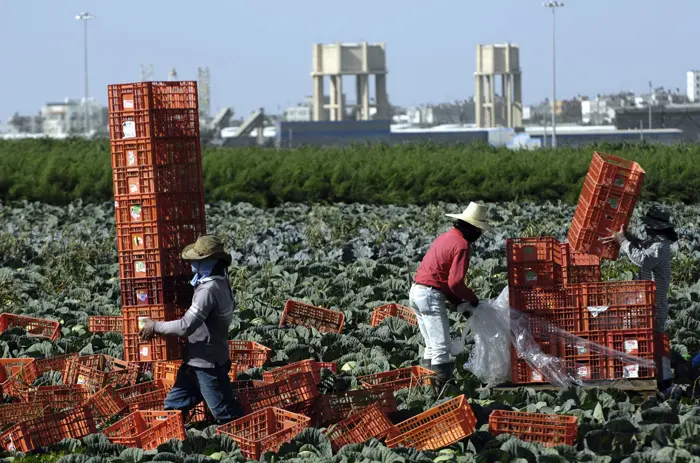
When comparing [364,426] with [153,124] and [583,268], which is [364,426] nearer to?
[583,268]

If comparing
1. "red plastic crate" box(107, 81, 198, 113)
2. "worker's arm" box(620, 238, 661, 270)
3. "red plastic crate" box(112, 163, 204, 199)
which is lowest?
"worker's arm" box(620, 238, 661, 270)

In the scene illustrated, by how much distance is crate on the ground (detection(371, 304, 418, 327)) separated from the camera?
10383mm

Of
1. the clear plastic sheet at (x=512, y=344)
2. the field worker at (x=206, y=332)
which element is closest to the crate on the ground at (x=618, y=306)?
the clear plastic sheet at (x=512, y=344)

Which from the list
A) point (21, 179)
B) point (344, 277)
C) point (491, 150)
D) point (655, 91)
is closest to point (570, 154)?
point (491, 150)

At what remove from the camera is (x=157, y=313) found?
799cm

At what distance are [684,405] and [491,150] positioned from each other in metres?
23.2

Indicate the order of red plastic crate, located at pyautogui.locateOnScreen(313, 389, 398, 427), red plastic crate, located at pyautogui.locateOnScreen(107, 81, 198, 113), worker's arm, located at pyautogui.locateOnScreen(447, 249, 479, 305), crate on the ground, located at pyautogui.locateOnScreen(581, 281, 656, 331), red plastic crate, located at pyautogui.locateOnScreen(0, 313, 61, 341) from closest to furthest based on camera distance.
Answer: red plastic crate, located at pyautogui.locateOnScreen(313, 389, 398, 427)
crate on the ground, located at pyautogui.locateOnScreen(581, 281, 656, 331)
worker's arm, located at pyautogui.locateOnScreen(447, 249, 479, 305)
red plastic crate, located at pyautogui.locateOnScreen(107, 81, 198, 113)
red plastic crate, located at pyautogui.locateOnScreen(0, 313, 61, 341)

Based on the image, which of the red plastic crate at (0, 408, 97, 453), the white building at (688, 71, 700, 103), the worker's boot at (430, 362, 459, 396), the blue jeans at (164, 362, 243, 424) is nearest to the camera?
the red plastic crate at (0, 408, 97, 453)

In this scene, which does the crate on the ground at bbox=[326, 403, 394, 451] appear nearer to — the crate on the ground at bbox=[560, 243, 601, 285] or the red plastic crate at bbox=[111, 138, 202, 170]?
the crate on the ground at bbox=[560, 243, 601, 285]

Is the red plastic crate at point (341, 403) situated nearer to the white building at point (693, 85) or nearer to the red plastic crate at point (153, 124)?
the red plastic crate at point (153, 124)

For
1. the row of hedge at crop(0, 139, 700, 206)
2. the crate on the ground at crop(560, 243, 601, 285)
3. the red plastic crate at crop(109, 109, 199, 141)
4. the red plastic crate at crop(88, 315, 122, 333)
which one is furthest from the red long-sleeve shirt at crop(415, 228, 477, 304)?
the row of hedge at crop(0, 139, 700, 206)

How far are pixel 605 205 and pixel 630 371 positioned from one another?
1075 millimetres

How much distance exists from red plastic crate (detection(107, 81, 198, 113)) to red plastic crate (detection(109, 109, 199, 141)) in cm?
4

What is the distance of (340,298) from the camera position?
37.8ft
